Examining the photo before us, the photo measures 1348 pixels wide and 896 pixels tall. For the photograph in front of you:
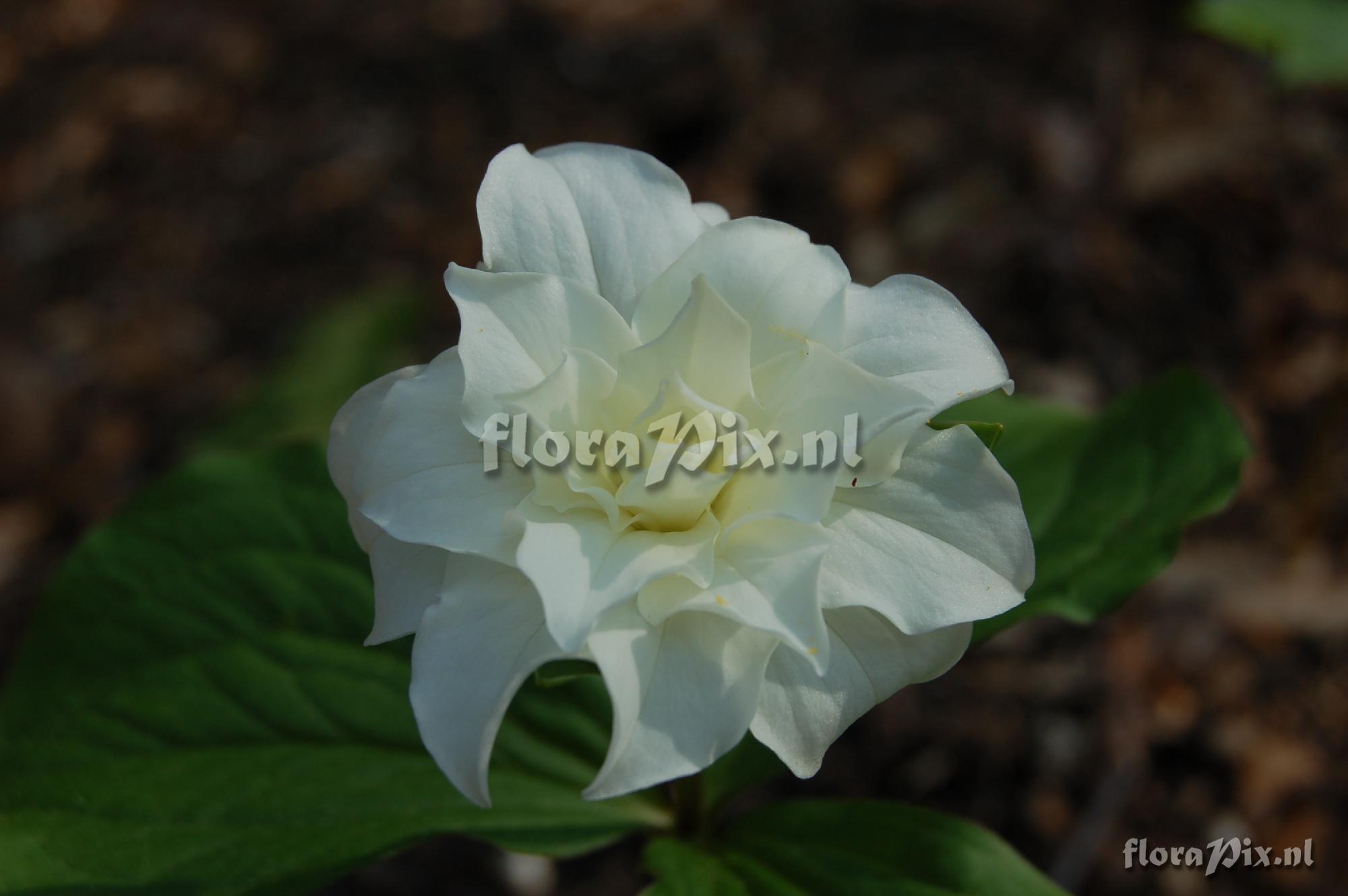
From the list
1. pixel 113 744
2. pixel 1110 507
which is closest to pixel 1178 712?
pixel 1110 507

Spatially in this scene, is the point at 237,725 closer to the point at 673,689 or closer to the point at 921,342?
the point at 673,689

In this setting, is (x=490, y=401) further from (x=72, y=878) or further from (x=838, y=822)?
(x=72, y=878)

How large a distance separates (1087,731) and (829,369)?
160 cm

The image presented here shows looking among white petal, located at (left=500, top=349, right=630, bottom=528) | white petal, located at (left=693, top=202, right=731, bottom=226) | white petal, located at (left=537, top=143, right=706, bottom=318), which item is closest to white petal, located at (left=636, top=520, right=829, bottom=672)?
white petal, located at (left=500, top=349, right=630, bottom=528)

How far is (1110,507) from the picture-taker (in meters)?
1.72

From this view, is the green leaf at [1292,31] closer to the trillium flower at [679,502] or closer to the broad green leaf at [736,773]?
the trillium flower at [679,502]

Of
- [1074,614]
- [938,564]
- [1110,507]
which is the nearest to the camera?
[938,564]

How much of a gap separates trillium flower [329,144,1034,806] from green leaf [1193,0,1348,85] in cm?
172

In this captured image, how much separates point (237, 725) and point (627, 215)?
1.09 meters

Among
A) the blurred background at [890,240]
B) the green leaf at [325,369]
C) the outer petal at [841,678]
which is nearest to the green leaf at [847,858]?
the outer petal at [841,678]
